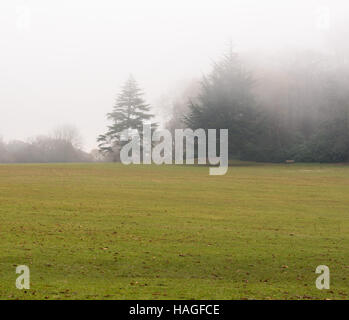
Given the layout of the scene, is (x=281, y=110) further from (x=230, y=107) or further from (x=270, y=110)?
(x=230, y=107)

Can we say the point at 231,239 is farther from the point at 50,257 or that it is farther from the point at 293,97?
the point at 293,97

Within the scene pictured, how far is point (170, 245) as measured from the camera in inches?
531

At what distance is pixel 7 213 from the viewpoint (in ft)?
59.0

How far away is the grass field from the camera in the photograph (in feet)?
32.0

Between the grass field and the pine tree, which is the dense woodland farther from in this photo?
the grass field

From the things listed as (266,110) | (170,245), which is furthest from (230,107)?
(170,245)

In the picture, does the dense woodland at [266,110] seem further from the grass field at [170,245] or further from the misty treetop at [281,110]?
the grass field at [170,245]

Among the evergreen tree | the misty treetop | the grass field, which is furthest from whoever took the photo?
the misty treetop

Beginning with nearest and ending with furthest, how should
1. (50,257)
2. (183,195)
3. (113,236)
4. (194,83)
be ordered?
1. (50,257)
2. (113,236)
3. (183,195)
4. (194,83)

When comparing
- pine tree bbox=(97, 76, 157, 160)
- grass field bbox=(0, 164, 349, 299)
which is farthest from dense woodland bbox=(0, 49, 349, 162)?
grass field bbox=(0, 164, 349, 299)

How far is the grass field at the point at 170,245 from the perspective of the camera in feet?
32.0

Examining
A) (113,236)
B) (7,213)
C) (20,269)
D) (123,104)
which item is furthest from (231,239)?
(123,104)

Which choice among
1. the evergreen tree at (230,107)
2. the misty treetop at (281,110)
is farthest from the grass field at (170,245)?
the misty treetop at (281,110)
